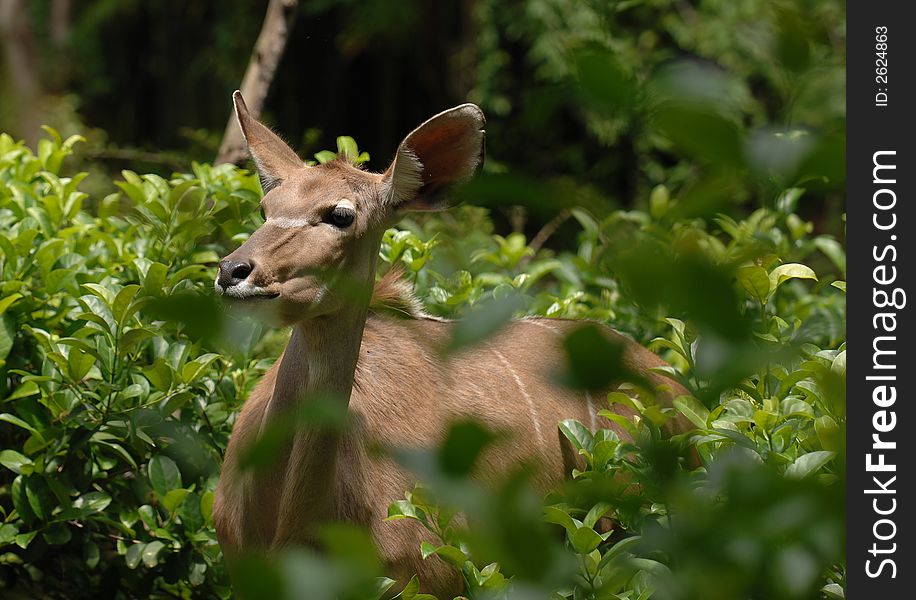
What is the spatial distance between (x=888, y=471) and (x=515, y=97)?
939 centimetres

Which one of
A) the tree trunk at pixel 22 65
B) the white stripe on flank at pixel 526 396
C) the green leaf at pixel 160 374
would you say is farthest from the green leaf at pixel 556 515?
the tree trunk at pixel 22 65

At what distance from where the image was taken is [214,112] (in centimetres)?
1328

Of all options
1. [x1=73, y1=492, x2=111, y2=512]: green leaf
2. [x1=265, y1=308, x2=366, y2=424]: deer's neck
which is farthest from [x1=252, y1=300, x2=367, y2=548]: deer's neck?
[x1=73, y1=492, x2=111, y2=512]: green leaf

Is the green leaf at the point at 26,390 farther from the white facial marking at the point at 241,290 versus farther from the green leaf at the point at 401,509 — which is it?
the green leaf at the point at 401,509

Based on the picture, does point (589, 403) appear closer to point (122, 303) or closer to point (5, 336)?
point (122, 303)

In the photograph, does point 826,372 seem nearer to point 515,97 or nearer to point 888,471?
point 888,471

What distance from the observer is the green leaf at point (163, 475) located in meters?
3.58

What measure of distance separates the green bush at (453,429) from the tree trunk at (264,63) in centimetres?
59

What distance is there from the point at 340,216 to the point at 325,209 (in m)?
0.05

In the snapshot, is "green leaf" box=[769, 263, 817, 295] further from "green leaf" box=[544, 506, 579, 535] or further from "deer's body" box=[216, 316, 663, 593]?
"green leaf" box=[544, 506, 579, 535]

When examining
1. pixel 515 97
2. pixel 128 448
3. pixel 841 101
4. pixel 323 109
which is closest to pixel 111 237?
pixel 128 448

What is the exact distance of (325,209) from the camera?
3.26 m

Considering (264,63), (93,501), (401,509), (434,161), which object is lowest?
(93,501)

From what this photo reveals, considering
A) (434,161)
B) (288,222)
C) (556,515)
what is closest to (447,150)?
(434,161)
